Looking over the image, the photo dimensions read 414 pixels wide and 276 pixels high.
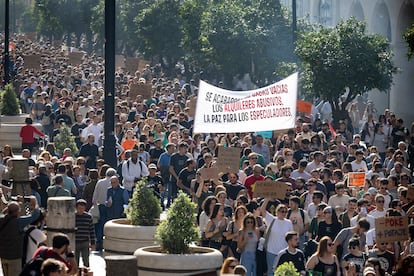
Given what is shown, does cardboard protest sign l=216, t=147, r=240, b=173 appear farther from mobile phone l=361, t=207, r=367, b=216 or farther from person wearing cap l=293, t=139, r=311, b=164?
mobile phone l=361, t=207, r=367, b=216

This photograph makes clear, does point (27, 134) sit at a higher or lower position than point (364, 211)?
higher

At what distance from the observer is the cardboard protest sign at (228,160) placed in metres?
23.5

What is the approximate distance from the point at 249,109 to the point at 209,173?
342 cm

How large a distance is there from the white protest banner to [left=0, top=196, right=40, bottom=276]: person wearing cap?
9350 mm

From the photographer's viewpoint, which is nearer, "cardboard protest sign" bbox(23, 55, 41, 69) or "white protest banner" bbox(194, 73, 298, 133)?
"white protest banner" bbox(194, 73, 298, 133)

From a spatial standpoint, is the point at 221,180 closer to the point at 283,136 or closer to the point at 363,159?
the point at 363,159

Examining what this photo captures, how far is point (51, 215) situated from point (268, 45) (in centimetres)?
3237

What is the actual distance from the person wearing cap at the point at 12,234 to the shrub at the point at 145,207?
1064 mm

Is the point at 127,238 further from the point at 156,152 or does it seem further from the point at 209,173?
the point at 156,152

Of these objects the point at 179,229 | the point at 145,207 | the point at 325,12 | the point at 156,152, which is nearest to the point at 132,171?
the point at 156,152

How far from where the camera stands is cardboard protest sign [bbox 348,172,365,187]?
76.6ft

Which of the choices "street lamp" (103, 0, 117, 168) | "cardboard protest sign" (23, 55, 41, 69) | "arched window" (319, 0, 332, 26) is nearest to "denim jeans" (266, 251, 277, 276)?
"street lamp" (103, 0, 117, 168)

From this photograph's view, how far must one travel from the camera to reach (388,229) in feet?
59.5

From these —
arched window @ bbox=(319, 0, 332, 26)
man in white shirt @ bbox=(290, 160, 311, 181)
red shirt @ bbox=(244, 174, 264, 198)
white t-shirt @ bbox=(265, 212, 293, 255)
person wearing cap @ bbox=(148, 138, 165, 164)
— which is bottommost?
white t-shirt @ bbox=(265, 212, 293, 255)
